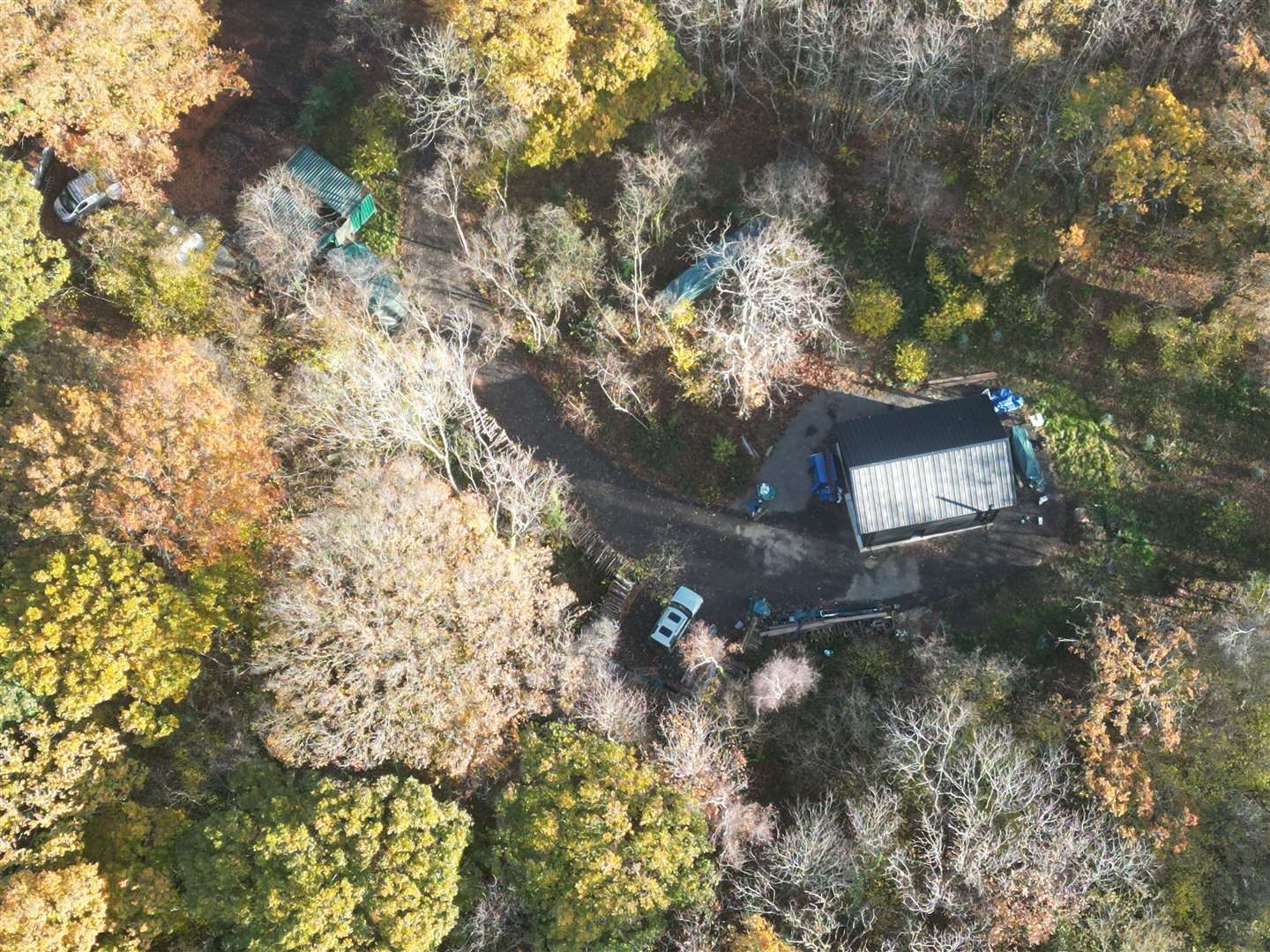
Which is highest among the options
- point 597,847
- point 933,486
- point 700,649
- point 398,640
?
point 398,640

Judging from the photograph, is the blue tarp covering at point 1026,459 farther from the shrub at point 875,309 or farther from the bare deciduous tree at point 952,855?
the bare deciduous tree at point 952,855

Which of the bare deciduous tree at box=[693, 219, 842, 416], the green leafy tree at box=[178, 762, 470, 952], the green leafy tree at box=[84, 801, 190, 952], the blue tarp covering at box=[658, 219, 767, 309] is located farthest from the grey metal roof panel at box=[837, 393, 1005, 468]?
the green leafy tree at box=[84, 801, 190, 952]

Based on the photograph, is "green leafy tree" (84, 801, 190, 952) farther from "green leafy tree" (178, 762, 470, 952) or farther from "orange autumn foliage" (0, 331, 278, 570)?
"orange autumn foliage" (0, 331, 278, 570)

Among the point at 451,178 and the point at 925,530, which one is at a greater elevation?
the point at 451,178

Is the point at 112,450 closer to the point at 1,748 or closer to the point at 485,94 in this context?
the point at 1,748

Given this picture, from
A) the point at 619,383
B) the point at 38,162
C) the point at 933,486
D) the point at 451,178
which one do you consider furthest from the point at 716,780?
the point at 38,162

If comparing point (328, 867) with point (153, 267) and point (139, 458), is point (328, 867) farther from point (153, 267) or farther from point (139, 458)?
point (153, 267)
